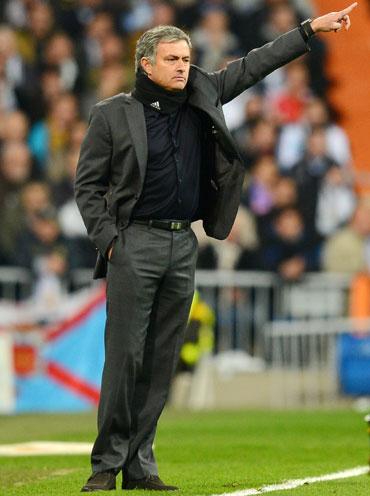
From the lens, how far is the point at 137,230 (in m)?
6.81

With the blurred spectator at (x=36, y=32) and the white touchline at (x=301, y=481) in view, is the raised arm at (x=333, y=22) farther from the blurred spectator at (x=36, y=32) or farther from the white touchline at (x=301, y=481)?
the blurred spectator at (x=36, y=32)

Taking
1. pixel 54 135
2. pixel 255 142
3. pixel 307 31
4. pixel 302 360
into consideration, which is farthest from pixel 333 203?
pixel 307 31

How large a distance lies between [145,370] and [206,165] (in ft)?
3.37

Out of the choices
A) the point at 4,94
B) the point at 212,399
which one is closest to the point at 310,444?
the point at 212,399

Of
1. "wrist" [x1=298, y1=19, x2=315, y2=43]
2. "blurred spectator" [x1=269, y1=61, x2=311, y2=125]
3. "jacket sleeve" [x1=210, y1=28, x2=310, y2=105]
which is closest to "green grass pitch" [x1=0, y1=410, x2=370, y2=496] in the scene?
"jacket sleeve" [x1=210, y1=28, x2=310, y2=105]

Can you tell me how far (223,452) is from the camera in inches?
395

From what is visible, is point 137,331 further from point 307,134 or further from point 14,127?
point 307,134

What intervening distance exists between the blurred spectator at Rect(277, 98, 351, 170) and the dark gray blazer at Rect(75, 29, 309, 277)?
11.8 meters

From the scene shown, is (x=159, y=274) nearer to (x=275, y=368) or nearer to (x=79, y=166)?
(x=79, y=166)

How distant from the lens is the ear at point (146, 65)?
22.2 ft

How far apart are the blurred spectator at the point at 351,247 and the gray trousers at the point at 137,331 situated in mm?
11568

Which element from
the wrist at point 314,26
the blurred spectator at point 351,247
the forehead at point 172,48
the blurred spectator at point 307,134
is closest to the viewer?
the forehead at point 172,48

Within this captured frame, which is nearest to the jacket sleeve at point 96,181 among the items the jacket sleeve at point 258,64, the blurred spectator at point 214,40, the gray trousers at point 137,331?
the gray trousers at point 137,331

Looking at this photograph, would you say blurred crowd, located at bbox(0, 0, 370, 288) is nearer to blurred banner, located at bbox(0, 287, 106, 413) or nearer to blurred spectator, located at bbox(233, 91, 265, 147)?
blurred spectator, located at bbox(233, 91, 265, 147)
